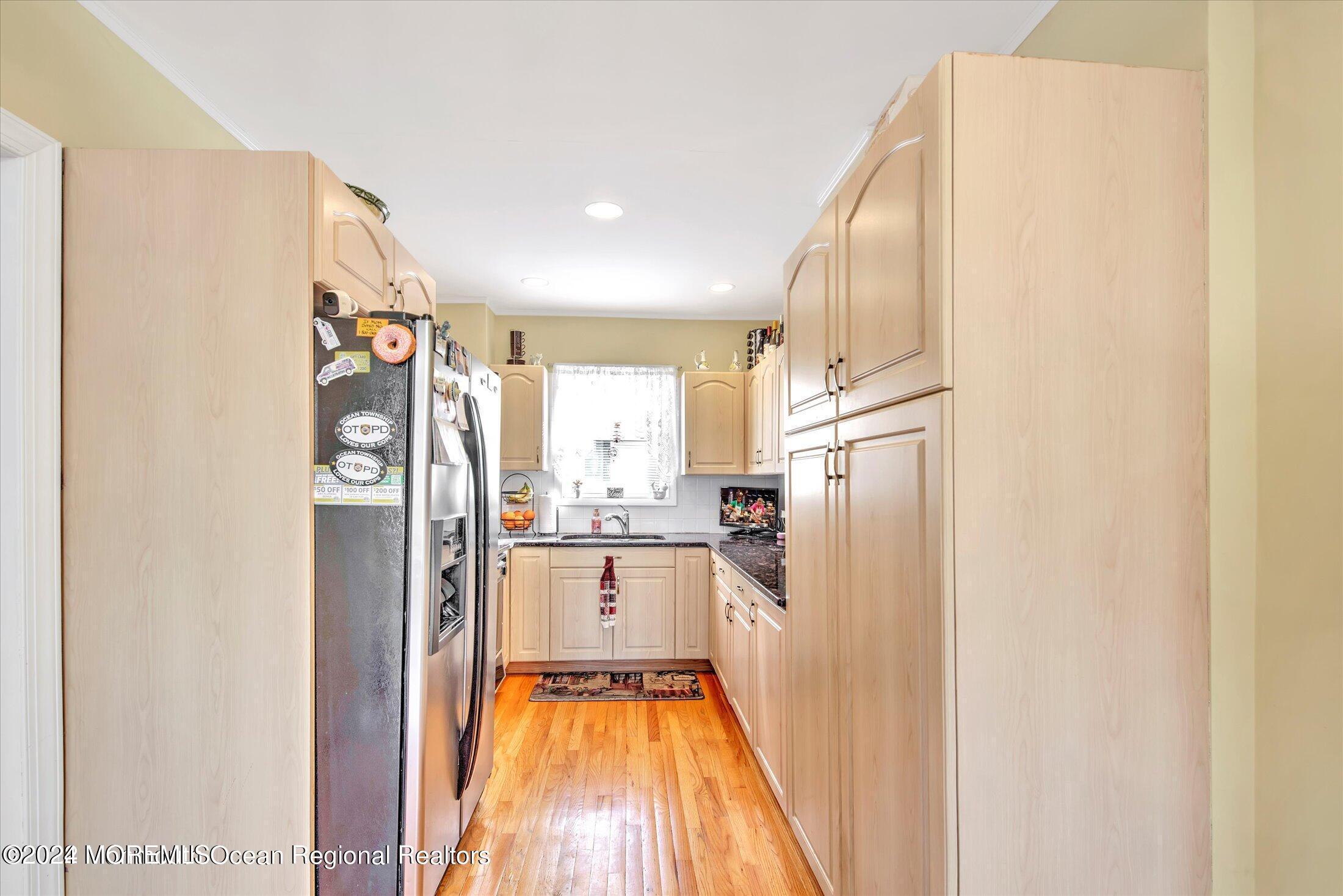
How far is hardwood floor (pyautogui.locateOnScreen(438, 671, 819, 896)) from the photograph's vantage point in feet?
7.21

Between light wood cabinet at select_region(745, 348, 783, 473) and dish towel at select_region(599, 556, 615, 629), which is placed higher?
light wood cabinet at select_region(745, 348, 783, 473)

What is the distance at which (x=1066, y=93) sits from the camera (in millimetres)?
1235

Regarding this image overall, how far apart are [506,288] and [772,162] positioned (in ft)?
7.69

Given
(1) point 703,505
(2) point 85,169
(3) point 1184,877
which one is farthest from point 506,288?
(3) point 1184,877

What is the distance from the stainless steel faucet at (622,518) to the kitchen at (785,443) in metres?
2.42

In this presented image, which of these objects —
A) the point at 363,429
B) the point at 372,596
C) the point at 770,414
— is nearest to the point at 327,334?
the point at 363,429

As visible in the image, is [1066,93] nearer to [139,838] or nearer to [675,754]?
[139,838]

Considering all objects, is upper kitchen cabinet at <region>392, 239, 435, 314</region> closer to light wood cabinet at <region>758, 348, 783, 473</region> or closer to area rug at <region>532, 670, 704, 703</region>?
light wood cabinet at <region>758, 348, 783, 473</region>

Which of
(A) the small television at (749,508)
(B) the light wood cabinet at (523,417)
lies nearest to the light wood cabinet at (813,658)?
(A) the small television at (749,508)

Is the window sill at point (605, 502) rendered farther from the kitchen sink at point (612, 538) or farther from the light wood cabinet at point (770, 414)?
the light wood cabinet at point (770, 414)

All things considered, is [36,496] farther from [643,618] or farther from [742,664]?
[643,618]

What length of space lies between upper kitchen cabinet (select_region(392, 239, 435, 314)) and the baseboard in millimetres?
2526

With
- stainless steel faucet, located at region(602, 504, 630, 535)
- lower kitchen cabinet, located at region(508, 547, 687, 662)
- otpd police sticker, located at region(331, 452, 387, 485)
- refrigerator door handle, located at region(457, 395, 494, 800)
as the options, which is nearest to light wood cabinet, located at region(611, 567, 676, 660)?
lower kitchen cabinet, located at region(508, 547, 687, 662)

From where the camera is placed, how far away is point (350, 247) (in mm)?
1896
